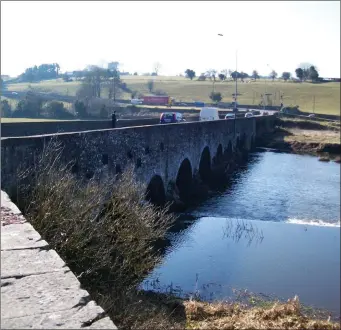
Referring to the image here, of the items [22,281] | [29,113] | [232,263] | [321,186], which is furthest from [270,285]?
[29,113]

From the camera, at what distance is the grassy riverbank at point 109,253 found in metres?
6.60

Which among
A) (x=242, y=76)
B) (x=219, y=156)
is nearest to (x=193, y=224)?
(x=219, y=156)

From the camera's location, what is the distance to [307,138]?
150ft

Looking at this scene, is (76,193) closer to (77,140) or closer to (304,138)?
(77,140)

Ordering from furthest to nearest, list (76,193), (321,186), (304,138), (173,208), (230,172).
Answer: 1. (304,138)
2. (230,172)
3. (321,186)
4. (173,208)
5. (76,193)

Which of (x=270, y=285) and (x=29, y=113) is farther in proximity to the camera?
(x=29, y=113)

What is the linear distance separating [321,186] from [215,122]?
7161 millimetres

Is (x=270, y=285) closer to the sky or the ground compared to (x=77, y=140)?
closer to the ground

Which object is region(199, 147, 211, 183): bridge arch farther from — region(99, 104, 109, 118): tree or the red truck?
the red truck

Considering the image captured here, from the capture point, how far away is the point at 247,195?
23.5 metres

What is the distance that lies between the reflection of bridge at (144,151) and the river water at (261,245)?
1.93 meters

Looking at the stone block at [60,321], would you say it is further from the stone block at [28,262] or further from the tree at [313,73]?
the tree at [313,73]

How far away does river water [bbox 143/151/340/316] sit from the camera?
455 inches

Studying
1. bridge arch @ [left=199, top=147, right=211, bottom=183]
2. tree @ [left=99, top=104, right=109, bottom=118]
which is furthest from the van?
bridge arch @ [left=199, top=147, right=211, bottom=183]
